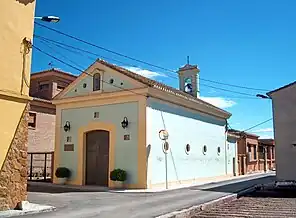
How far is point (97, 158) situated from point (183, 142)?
474 cm

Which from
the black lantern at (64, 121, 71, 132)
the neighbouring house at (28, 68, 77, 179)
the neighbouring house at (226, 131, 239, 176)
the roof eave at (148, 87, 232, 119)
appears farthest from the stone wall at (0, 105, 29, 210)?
the neighbouring house at (226, 131, 239, 176)

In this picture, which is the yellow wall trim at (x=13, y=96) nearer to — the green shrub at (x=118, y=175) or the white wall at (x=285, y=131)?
the green shrub at (x=118, y=175)

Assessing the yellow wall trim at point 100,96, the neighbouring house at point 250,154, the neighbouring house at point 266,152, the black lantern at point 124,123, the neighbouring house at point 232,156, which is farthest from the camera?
the neighbouring house at point 266,152

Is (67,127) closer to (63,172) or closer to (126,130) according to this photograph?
(63,172)

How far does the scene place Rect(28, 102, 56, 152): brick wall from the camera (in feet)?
84.3

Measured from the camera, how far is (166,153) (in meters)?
18.2

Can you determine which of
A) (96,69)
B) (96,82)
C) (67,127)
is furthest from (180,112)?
(67,127)

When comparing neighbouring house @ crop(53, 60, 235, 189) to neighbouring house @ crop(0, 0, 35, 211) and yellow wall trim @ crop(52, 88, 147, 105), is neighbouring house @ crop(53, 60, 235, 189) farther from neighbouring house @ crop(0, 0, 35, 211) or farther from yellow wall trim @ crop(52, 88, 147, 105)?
neighbouring house @ crop(0, 0, 35, 211)

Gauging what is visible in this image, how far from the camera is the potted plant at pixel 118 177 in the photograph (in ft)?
55.6

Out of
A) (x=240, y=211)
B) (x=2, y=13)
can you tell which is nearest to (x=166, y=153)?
(x=240, y=211)

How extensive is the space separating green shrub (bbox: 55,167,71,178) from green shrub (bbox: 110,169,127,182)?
3.13m

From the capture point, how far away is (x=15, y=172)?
996 cm

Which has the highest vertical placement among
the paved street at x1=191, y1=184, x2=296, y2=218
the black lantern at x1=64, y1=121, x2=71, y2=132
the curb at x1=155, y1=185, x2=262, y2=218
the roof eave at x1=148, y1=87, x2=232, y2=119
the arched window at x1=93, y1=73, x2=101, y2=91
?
the arched window at x1=93, y1=73, x2=101, y2=91

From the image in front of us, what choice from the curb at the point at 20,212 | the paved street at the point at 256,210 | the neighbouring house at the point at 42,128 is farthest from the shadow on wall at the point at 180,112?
the neighbouring house at the point at 42,128
